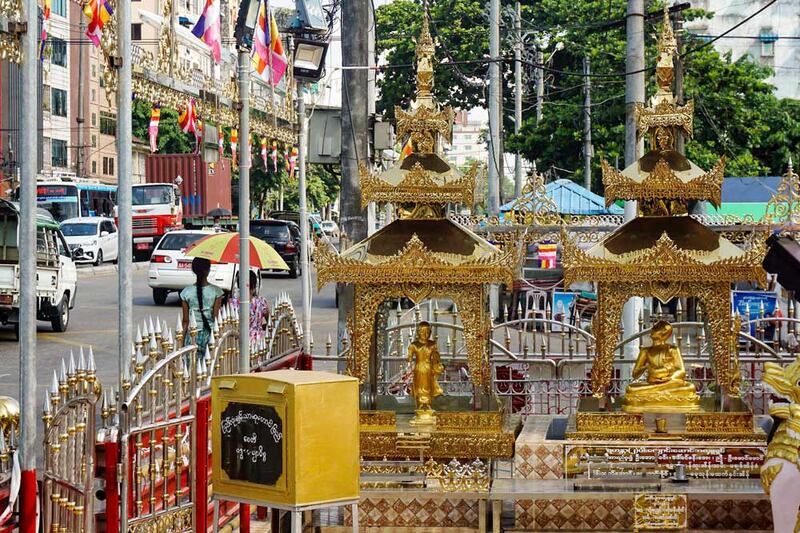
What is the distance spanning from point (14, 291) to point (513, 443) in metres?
12.9

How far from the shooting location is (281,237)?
40062 millimetres

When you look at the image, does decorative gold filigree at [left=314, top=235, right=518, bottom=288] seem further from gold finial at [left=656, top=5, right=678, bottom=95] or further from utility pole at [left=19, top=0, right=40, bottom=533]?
utility pole at [left=19, top=0, right=40, bottom=533]

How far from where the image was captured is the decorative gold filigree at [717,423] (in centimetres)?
1177

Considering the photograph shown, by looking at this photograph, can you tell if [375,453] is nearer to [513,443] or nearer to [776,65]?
[513,443]

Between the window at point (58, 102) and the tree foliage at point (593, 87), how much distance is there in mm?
14960

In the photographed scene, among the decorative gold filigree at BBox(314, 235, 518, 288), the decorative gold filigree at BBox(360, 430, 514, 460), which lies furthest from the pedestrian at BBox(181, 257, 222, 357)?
the decorative gold filigree at BBox(360, 430, 514, 460)

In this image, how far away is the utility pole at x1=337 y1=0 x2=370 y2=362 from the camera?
1537cm

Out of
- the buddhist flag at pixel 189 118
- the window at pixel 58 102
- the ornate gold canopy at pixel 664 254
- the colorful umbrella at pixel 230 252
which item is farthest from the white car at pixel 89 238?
the ornate gold canopy at pixel 664 254

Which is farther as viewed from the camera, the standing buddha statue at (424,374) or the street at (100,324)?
the street at (100,324)

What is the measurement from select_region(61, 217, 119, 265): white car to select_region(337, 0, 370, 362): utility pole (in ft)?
91.2

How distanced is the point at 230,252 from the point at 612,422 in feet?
26.2

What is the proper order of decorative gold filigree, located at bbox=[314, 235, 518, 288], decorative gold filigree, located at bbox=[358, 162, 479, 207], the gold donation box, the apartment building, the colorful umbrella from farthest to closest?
1. the apartment building
2. the colorful umbrella
3. decorative gold filigree, located at bbox=[358, 162, 479, 207]
4. decorative gold filigree, located at bbox=[314, 235, 518, 288]
5. the gold donation box

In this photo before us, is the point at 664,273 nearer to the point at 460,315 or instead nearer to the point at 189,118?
the point at 460,315

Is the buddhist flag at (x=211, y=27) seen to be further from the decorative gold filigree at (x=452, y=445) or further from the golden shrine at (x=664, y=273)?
the decorative gold filigree at (x=452, y=445)
